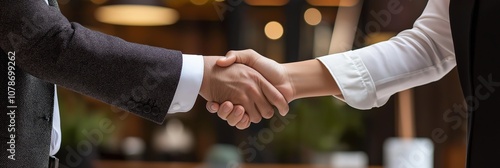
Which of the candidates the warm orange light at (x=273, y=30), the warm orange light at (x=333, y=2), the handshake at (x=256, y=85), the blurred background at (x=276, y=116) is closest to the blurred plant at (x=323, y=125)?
the blurred background at (x=276, y=116)

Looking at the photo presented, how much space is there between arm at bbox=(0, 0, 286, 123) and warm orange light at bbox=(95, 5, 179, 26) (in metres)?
2.71

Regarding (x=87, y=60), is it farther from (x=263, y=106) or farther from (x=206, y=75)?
(x=263, y=106)

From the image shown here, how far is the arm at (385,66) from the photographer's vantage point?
1.61m

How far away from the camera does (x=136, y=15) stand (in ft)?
13.5

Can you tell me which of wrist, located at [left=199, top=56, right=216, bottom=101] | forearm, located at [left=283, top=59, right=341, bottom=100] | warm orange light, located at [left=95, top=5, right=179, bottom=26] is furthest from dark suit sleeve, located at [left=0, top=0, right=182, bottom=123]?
warm orange light, located at [left=95, top=5, right=179, bottom=26]

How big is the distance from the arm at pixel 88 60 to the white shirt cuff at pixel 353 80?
14.4 inches

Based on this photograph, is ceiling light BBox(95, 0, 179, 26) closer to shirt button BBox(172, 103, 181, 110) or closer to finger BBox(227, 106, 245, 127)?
finger BBox(227, 106, 245, 127)

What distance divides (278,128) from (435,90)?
0.86 meters

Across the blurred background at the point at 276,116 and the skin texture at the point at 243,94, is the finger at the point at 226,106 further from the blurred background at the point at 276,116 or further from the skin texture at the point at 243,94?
the blurred background at the point at 276,116

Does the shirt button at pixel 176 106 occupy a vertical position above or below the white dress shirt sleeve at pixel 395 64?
below

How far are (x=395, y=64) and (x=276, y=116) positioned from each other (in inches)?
88.6

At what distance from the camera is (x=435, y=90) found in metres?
4.02

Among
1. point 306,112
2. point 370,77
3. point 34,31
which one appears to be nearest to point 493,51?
point 370,77

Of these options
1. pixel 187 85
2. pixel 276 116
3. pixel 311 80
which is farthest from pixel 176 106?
pixel 276 116
